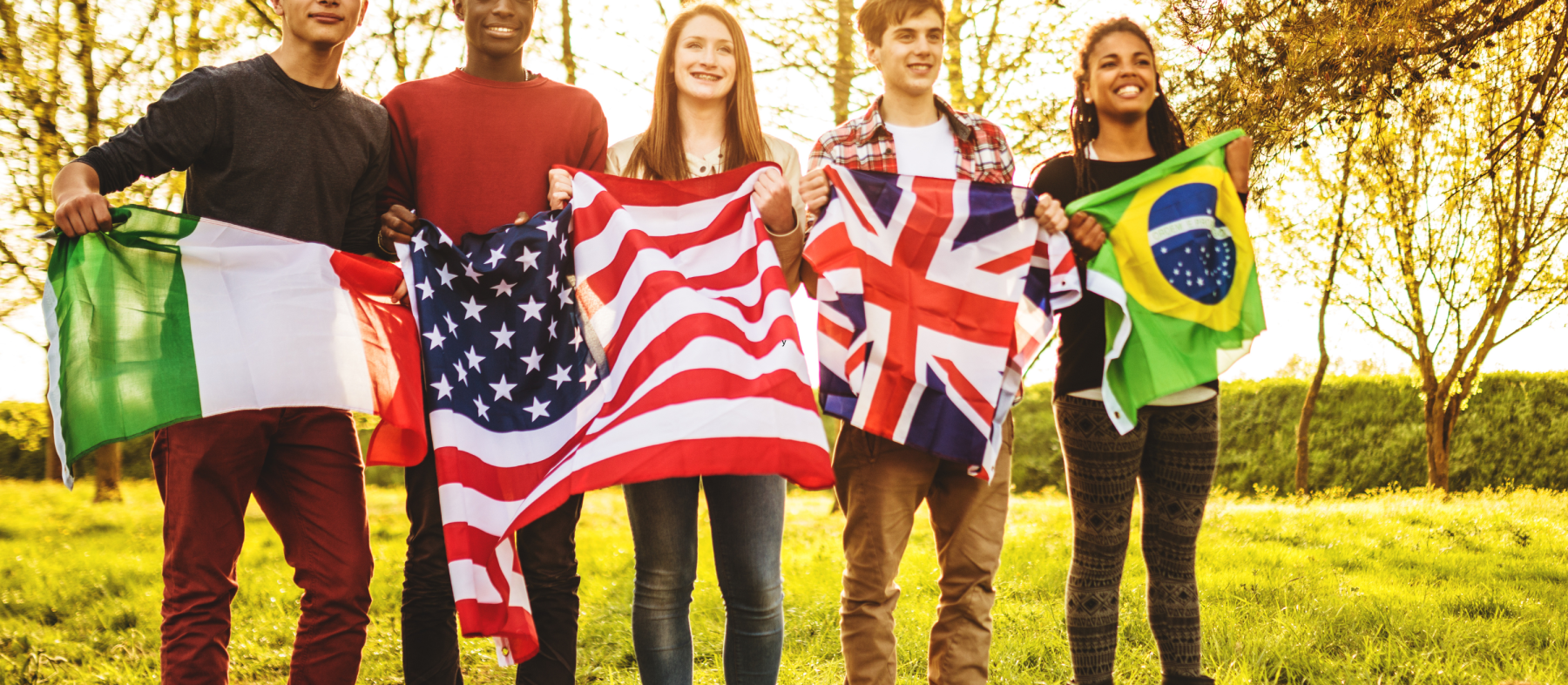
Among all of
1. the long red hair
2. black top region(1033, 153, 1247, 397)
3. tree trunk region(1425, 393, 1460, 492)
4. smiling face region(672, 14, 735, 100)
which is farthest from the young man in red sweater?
tree trunk region(1425, 393, 1460, 492)

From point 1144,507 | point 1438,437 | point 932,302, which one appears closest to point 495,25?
point 932,302

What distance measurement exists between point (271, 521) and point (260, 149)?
1035 millimetres

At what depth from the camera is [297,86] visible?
9.25 ft

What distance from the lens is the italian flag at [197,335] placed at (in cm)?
272

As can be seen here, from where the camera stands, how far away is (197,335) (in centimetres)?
281

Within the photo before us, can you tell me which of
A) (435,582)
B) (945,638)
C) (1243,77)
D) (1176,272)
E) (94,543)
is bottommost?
(94,543)

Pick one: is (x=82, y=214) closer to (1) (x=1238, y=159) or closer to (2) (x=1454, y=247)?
(1) (x=1238, y=159)

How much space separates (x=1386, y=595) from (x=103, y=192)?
5.66m

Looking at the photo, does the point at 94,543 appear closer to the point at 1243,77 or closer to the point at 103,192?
the point at 103,192

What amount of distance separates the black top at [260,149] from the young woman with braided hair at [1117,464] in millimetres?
2119

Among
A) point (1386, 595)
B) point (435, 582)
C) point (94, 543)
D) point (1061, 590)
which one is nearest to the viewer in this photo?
point (435, 582)

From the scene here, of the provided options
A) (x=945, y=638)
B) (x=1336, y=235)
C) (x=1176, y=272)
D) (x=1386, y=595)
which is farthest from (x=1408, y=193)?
(x=945, y=638)

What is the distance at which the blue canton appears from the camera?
285cm

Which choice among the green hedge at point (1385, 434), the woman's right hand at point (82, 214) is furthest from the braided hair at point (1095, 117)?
the green hedge at point (1385, 434)
